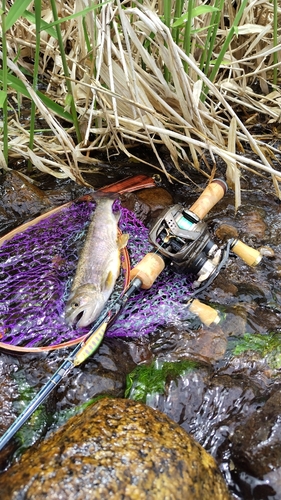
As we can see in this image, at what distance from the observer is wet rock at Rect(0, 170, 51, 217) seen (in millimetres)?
3971

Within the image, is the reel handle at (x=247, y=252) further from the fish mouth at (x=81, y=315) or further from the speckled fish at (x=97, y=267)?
the fish mouth at (x=81, y=315)

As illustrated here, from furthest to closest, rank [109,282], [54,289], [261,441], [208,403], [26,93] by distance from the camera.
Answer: [26,93] → [54,289] → [109,282] → [208,403] → [261,441]

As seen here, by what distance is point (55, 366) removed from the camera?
292 centimetres

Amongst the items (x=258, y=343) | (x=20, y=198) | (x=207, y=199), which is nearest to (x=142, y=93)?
(x=207, y=199)

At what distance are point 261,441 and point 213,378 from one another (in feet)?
1.73

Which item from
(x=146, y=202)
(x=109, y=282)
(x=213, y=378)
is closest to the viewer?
(x=213, y=378)

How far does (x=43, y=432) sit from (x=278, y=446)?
4.33 ft

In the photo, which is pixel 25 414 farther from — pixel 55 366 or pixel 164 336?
pixel 164 336

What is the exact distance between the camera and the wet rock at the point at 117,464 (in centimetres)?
204

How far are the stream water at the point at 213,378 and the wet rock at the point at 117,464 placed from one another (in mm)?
197

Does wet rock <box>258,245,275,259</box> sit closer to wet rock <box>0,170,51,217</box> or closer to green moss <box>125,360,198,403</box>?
green moss <box>125,360,198,403</box>

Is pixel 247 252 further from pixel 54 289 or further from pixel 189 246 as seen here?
pixel 54 289

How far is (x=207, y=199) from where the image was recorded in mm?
3443

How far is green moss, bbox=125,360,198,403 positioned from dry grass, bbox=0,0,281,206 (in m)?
1.58
